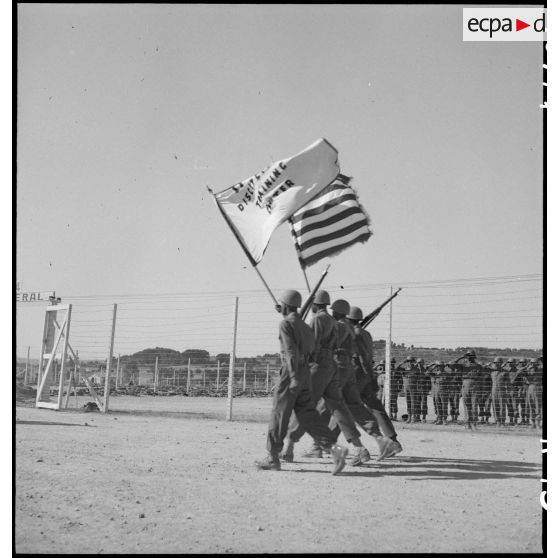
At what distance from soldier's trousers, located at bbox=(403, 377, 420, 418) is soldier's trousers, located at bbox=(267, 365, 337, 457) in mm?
5377

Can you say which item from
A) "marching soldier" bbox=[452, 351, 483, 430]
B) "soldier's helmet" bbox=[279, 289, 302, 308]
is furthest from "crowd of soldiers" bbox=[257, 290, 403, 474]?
"marching soldier" bbox=[452, 351, 483, 430]

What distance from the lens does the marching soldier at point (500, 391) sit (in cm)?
1169

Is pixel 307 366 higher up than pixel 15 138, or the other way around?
pixel 15 138

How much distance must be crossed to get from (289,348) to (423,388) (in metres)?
6.35

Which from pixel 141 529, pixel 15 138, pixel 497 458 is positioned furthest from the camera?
pixel 497 458

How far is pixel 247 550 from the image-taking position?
4043 mm

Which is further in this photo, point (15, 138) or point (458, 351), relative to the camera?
point (458, 351)

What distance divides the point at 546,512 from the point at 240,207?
4945 mm

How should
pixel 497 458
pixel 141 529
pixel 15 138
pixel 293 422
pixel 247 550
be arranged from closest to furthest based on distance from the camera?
pixel 247 550
pixel 141 529
pixel 15 138
pixel 293 422
pixel 497 458

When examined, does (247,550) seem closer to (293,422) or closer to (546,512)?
(546,512)

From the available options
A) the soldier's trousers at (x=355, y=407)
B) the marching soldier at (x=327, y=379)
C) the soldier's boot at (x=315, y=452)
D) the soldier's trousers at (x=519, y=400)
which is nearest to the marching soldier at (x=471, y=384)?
the soldier's trousers at (x=519, y=400)

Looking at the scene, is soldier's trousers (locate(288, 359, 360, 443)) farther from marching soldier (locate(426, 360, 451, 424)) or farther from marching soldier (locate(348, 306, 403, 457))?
marching soldier (locate(426, 360, 451, 424))

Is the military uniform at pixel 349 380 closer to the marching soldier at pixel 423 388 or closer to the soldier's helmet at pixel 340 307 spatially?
the soldier's helmet at pixel 340 307

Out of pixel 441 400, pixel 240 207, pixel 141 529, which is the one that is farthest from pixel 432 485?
pixel 441 400
